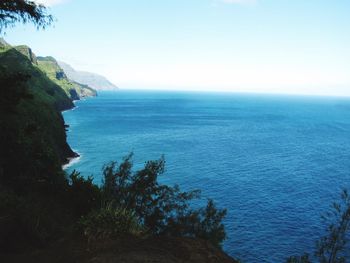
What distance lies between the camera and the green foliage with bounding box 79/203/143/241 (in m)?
12.6

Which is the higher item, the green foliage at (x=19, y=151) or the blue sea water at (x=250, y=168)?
the green foliage at (x=19, y=151)

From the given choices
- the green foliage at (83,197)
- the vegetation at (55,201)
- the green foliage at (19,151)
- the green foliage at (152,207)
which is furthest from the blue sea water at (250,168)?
the green foliage at (83,197)

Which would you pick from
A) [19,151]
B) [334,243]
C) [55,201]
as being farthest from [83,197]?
[334,243]

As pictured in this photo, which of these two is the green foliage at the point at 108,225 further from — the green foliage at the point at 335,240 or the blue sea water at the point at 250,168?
the blue sea water at the point at 250,168

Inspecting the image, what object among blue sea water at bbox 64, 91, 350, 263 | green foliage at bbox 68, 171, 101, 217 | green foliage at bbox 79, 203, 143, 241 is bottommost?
blue sea water at bbox 64, 91, 350, 263

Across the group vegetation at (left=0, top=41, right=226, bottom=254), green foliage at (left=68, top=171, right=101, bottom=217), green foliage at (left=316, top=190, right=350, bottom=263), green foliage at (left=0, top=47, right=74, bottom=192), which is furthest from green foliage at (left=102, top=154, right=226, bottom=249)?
green foliage at (left=68, top=171, right=101, bottom=217)

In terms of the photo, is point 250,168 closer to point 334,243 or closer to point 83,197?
point 334,243

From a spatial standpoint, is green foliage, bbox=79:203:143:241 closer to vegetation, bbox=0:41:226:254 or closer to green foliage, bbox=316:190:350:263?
vegetation, bbox=0:41:226:254

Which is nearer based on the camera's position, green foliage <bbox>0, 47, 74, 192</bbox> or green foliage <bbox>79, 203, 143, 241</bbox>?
green foliage <bbox>79, 203, 143, 241</bbox>

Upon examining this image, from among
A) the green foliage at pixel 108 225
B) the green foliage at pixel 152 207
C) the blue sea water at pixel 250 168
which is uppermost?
the green foliage at pixel 108 225

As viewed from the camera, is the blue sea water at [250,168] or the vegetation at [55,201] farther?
the blue sea water at [250,168]

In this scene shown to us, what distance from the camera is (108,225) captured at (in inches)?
503

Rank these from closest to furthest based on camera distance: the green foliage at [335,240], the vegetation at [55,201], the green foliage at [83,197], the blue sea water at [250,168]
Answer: the vegetation at [55,201], the green foliage at [83,197], the green foliage at [335,240], the blue sea water at [250,168]

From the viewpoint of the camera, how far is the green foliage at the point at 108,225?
12565 mm
